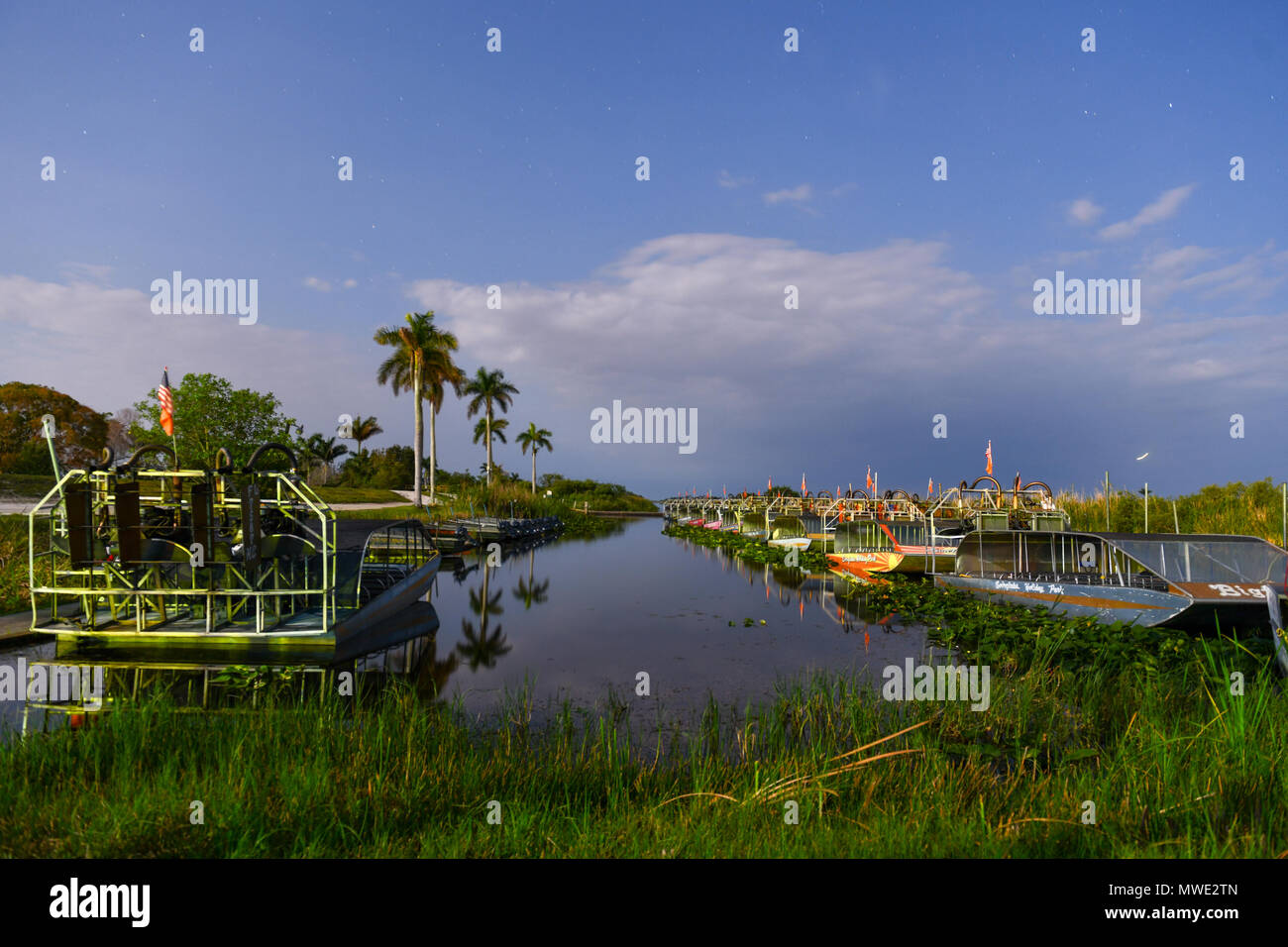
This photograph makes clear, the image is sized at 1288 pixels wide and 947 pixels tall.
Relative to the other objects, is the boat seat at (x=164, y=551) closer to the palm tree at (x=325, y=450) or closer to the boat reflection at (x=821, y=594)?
the boat reflection at (x=821, y=594)

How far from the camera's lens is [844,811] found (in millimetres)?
5180

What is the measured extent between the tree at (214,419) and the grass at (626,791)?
29.4 m

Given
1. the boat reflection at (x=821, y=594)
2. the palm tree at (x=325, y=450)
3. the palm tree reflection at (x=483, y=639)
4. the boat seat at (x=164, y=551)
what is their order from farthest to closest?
the palm tree at (x=325, y=450) → the boat reflection at (x=821, y=594) → the palm tree reflection at (x=483, y=639) → the boat seat at (x=164, y=551)

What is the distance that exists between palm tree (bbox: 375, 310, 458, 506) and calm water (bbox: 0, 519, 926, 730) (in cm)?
3123

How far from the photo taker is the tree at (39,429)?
45.3m

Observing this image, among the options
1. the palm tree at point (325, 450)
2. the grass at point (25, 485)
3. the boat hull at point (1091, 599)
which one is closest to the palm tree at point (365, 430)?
the palm tree at point (325, 450)

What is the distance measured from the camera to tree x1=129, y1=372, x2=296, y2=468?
31969mm

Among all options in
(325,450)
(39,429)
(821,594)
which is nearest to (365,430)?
(325,450)

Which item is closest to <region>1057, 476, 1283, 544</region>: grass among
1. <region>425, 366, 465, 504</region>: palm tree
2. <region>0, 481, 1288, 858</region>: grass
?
<region>0, 481, 1288, 858</region>: grass

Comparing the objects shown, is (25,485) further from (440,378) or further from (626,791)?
(626,791)

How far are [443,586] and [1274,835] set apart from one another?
2177 cm

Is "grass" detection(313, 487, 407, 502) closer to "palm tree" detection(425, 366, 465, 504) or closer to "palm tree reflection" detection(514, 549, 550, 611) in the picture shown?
"palm tree" detection(425, 366, 465, 504)
